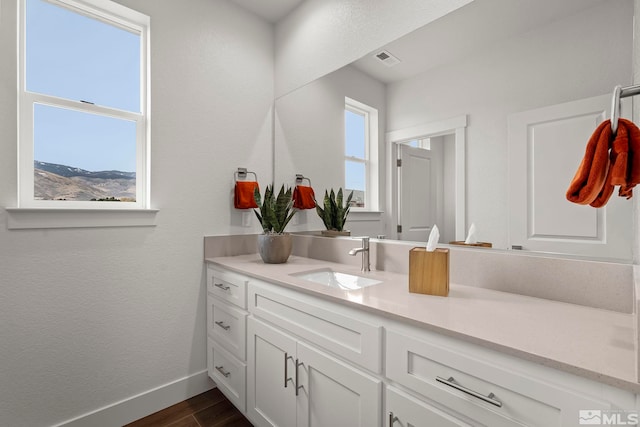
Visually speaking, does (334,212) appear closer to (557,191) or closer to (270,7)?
(557,191)

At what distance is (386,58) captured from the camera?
1.58 meters

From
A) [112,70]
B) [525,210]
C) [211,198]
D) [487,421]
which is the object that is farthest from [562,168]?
[112,70]

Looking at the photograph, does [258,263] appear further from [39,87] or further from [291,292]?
[39,87]

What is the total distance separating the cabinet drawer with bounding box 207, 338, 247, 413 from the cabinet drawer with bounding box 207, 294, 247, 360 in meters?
0.05

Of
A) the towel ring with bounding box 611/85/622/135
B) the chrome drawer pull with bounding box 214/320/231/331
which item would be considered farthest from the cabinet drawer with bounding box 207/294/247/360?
the towel ring with bounding box 611/85/622/135

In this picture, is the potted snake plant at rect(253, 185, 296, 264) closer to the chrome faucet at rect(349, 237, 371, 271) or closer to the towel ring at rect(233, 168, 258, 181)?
the towel ring at rect(233, 168, 258, 181)

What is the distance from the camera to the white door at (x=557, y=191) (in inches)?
38.0

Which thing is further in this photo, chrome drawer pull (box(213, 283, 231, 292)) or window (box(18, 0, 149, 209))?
chrome drawer pull (box(213, 283, 231, 292))

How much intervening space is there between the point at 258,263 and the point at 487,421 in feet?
4.47

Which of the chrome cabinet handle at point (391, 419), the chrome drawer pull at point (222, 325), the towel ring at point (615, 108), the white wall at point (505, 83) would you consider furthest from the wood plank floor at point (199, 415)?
the towel ring at point (615, 108)

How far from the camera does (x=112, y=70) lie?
5.72 ft

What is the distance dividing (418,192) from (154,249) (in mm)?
1510

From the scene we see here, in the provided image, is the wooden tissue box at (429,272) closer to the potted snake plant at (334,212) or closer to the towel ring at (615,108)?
the towel ring at (615,108)

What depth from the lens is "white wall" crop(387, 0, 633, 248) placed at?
3.16 feet
